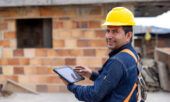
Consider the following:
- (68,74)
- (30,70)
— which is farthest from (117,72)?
(30,70)

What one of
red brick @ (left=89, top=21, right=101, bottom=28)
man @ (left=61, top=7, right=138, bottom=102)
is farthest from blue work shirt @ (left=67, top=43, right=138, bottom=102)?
red brick @ (left=89, top=21, right=101, bottom=28)

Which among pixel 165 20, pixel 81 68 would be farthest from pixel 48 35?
pixel 165 20

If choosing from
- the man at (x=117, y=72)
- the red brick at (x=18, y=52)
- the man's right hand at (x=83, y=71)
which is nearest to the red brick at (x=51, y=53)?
the red brick at (x=18, y=52)

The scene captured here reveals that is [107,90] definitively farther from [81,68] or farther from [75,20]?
[75,20]

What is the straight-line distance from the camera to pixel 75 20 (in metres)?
7.13

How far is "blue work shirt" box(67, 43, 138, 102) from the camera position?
329cm

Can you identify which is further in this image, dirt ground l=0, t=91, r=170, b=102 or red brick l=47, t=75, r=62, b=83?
red brick l=47, t=75, r=62, b=83

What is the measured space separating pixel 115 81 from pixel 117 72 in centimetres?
7

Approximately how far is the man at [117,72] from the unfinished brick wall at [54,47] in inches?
141

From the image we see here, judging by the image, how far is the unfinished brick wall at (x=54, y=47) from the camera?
711 centimetres

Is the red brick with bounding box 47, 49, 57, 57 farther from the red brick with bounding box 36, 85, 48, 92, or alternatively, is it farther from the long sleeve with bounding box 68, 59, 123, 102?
the long sleeve with bounding box 68, 59, 123, 102

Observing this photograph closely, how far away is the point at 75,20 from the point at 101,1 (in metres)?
0.68

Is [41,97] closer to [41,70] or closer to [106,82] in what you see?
[41,70]

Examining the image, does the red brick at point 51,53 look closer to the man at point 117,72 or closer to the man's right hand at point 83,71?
the man's right hand at point 83,71
